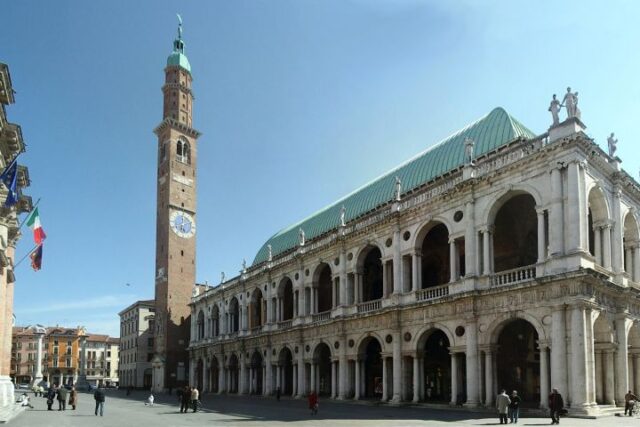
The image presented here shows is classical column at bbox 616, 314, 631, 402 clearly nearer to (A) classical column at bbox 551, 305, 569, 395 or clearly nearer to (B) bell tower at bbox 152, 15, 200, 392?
(A) classical column at bbox 551, 305, 569, 395

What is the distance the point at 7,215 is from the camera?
81.6 feet

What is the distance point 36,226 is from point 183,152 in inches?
1799

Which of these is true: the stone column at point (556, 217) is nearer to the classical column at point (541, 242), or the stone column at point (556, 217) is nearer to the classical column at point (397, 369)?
the classical column at point (541, 242)

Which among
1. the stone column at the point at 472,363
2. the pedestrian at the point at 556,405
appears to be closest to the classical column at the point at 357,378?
the stone column at the point at 472,363

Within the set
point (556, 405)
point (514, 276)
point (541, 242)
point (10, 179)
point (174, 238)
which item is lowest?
point (556, 405)

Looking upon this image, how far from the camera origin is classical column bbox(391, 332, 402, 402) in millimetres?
34406

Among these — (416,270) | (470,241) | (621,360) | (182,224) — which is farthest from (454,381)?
(182,224)

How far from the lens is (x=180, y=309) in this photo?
7094 centimetres

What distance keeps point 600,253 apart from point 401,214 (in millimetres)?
11389

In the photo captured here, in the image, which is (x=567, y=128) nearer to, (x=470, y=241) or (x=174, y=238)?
(x=470, y=241)

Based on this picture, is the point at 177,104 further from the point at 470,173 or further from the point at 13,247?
the point at 470,173

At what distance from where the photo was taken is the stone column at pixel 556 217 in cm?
2659

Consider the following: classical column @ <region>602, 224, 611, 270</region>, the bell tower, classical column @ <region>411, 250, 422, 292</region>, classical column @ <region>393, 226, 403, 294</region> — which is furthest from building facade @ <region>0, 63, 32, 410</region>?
the bell tower

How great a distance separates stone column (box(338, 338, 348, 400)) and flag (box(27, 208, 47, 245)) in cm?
2027
